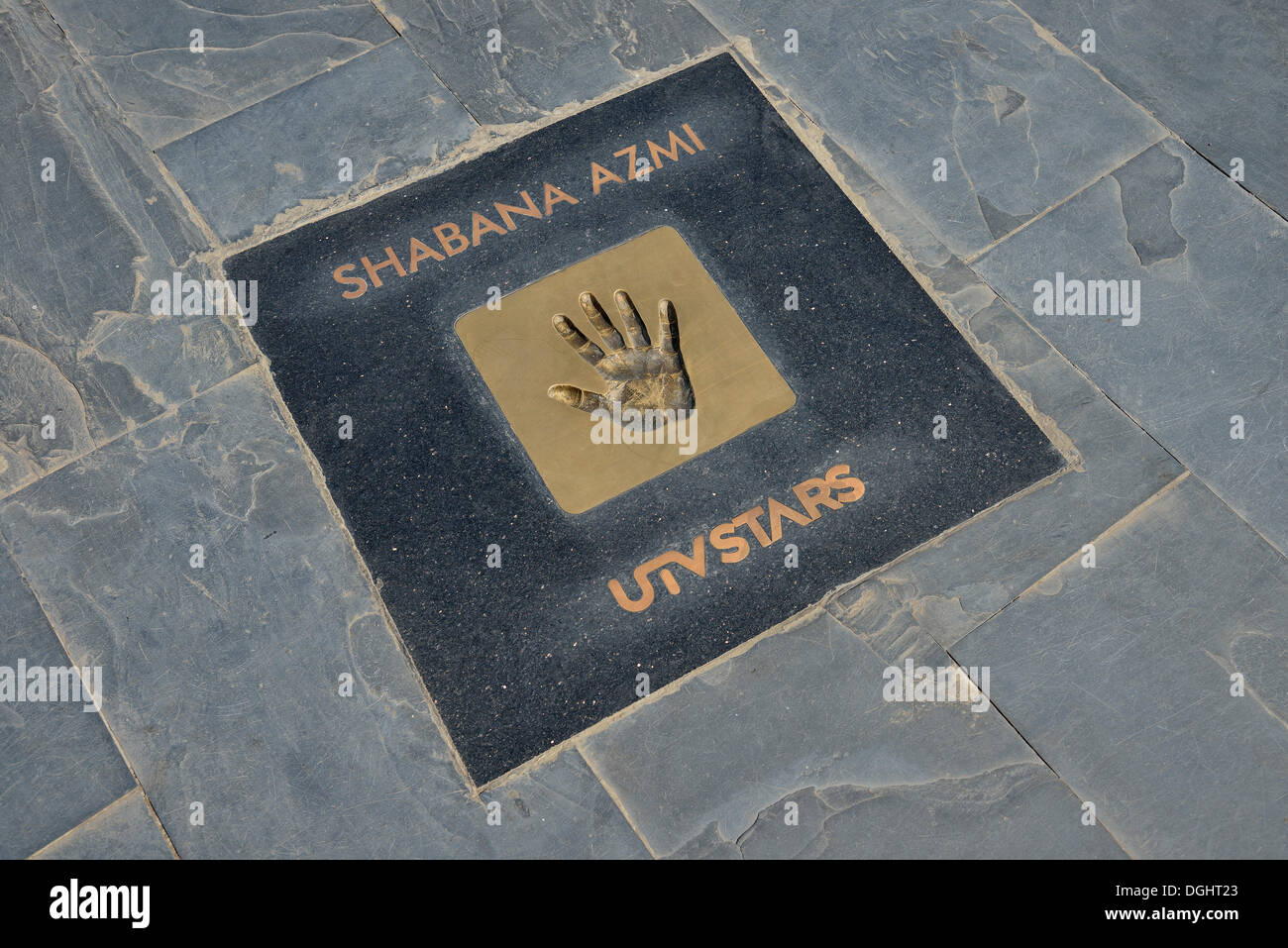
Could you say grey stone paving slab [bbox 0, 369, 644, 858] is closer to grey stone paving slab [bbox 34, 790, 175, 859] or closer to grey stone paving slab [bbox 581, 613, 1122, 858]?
grey stone paving slab [bbox 34, 790, 175, 859]

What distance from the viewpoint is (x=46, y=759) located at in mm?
5219

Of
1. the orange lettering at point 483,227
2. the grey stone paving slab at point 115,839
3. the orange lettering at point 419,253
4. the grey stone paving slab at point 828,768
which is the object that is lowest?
the grey stone paving slab at point 115,839

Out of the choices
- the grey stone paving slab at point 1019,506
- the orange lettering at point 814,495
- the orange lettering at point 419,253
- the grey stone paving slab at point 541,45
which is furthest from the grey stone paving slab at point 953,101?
the orange lettering at point 419,253

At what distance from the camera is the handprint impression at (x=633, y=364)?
18.8ft

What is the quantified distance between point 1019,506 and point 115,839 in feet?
16.8

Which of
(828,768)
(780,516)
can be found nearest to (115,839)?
(828,768)

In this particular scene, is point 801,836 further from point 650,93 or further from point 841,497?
point 650,93

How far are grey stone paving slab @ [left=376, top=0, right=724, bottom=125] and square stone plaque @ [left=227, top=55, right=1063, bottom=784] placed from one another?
0.40m

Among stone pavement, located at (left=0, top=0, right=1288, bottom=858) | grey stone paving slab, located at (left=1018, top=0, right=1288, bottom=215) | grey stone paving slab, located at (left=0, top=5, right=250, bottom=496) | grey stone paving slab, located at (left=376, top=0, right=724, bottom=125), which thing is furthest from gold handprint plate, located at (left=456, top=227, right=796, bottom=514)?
grey stone paving slab, located at (left=1018, top=0, right=1288, bottom=215)

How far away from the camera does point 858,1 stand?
23.6 feet

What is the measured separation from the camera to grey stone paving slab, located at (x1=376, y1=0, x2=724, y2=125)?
692cm

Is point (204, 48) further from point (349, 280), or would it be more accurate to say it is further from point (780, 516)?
point (780, 516)

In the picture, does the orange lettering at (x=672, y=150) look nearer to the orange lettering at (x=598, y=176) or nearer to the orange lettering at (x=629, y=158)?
the orange lettering at (x=629, y=158)

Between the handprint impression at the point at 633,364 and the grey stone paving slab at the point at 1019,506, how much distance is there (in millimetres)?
1491
